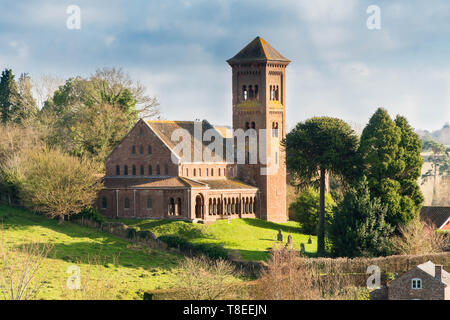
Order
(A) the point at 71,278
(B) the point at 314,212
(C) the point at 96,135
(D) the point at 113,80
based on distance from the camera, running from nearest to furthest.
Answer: (A) the point at 71,278 < (B) the point at 314,212 < (C) the point at 96,135 < (D) the point at 113,80

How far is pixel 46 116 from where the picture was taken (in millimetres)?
104875

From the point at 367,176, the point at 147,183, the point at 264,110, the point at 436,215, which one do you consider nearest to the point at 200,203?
the point at 147,183

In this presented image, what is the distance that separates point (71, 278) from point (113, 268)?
19.8 ft

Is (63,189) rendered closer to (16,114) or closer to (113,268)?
(113,268)

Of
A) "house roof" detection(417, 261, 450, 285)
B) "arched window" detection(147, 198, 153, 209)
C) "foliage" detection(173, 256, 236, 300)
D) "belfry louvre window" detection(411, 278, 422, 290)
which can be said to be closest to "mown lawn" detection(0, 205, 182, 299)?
"foliage" detection(173, 256, 236, 300)

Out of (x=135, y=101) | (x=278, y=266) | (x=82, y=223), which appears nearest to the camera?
(x=278, y=266)

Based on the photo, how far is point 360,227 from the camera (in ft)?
209

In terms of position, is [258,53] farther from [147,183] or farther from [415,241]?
[415,241]

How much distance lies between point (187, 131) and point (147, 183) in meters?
9.68

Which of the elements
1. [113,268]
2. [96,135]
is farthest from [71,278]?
[96,135]

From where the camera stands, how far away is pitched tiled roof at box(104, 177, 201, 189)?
77.6 m

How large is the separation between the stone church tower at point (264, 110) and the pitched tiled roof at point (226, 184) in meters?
1.77

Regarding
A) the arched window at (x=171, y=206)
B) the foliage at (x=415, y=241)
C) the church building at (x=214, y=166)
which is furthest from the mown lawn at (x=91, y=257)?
the foliage at (x=415, y=241)

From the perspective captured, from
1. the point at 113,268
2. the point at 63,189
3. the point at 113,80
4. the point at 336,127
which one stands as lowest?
the point at 113,268
